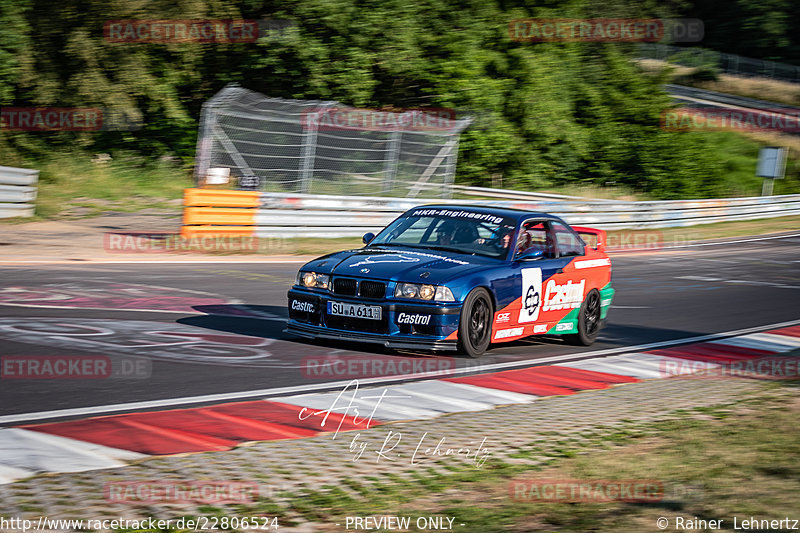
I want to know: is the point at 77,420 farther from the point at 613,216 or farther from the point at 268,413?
the point at 613,216

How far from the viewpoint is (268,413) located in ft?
21.4

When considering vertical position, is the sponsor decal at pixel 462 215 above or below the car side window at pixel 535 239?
above

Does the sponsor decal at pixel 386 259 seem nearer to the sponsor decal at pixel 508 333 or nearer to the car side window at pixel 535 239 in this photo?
the sponsor decal at pixel 508 333

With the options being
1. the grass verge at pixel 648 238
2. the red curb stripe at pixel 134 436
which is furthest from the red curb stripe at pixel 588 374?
the grass verge at pixel 648 238

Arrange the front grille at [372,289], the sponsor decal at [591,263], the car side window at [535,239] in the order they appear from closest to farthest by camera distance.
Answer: the front grille at [372,289] → the car side window at [535,239] → the sponsor decal at [591,263]

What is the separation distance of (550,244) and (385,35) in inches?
789

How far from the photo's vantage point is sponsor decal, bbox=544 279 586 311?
10078mm

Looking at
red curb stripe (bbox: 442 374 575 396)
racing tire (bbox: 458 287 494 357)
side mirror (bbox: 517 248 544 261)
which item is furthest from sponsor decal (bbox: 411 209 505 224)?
red curb stripe (bbox: 442 374 575 396)

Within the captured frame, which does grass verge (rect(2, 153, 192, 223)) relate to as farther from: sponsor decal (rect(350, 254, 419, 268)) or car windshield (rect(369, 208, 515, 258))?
sponsor decal (rect(350, 254, 419, 268))

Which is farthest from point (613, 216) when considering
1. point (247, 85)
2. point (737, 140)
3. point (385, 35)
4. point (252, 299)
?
point (737, 140)

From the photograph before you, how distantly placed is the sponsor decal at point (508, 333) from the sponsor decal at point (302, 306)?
5.88 feet

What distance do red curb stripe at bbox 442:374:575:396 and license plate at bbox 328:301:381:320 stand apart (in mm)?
1023

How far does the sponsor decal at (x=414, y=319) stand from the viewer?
865cm

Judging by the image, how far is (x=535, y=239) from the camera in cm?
1067
